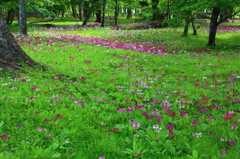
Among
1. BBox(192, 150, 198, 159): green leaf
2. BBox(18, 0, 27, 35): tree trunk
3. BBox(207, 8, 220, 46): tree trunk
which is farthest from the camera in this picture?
BBox(18, 0, 27, 35): tree trunk

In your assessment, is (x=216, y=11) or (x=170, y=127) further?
(x=216, y=11)

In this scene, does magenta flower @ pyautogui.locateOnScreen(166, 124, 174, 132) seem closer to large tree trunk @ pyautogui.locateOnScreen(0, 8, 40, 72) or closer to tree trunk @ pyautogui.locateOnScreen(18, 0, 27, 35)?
large tree trunk @ pyautogui.locateOnScreen(0, 8, 40, 72)

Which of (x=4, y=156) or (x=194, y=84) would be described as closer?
(x=4, y=156)

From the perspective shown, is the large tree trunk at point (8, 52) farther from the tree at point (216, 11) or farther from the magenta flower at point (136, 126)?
the tree at point (216, 11)

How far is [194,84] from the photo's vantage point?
800 cm

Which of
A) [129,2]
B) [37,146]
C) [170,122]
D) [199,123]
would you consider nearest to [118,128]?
[170,122]

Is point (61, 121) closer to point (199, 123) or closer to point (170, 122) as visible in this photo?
point (170, 122)

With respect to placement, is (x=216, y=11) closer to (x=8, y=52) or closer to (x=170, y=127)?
(x=170, y=127)

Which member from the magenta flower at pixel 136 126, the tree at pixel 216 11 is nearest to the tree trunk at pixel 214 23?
the tree at pixel 216 11

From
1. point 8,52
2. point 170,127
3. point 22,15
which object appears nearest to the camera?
point 170,127

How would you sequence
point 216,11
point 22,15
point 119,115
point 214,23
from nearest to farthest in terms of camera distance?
1. point 119,115
2. point 216,11
3. point 214,23
4. point 22,15

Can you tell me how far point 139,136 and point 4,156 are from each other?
2.80m

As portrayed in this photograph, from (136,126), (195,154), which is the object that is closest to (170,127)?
(136,126)

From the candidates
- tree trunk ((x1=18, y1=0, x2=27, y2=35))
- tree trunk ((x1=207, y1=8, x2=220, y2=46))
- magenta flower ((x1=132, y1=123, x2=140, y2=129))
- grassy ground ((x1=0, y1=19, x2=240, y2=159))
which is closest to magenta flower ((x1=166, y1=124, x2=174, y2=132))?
grassy ground ((x1=0, y1=19, x2=240, y2=159))
